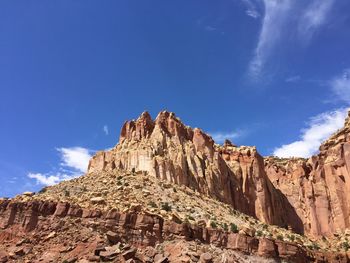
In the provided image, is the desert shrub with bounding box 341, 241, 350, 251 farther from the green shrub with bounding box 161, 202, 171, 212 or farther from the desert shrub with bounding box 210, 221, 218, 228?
the green shrub with bounding box 161, 202, 171, 212

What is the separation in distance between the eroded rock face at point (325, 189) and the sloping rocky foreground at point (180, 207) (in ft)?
0.69

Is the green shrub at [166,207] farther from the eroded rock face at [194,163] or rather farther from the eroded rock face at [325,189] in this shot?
the eroded rock face at [325,189]

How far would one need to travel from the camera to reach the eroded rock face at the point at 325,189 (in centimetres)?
8581

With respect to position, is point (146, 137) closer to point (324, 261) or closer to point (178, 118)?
point (178, 118)

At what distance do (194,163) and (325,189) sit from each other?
107 feet

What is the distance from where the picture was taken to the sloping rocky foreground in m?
40.5

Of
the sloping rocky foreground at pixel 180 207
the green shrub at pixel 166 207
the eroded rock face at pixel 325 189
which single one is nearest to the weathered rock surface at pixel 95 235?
the sloping rocky foreground at pixel 180 207

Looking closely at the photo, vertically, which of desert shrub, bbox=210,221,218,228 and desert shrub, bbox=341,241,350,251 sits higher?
desert shrub, bbox=341,241,350,251

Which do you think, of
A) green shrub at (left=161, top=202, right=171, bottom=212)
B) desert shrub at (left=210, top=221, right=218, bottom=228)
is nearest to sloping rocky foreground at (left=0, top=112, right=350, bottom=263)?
desert shrub at (left=210, top=221, right=218, bottom=228)

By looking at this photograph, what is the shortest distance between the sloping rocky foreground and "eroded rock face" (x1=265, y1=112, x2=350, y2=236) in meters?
0.21

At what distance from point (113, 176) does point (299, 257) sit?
27.2 meters

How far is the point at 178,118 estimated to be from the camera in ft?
273

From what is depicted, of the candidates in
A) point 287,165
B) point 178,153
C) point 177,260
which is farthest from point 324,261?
point 287,165

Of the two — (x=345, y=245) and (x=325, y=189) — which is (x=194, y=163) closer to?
(x=345, y=245)
